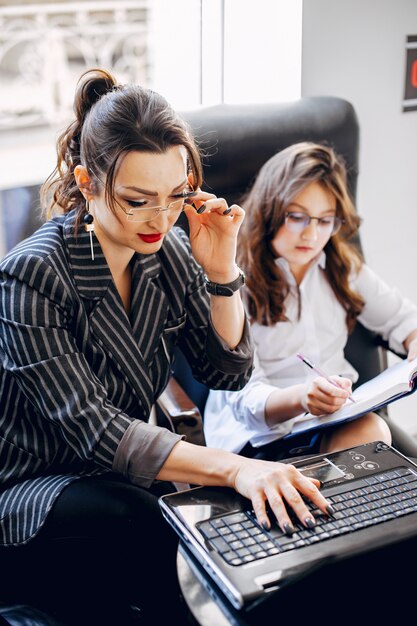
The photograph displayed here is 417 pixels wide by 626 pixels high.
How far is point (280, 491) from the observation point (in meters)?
1.05

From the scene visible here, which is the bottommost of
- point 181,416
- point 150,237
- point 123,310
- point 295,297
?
point 181,416

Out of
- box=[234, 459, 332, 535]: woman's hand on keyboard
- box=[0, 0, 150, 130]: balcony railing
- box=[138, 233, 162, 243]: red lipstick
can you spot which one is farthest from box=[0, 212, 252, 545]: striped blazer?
box=[0, 0, 150, 130]: balcony railing

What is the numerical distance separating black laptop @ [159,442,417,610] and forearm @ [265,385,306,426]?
31 centimetres

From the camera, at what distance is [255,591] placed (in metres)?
0.89

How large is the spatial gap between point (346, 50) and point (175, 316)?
116 centimetres

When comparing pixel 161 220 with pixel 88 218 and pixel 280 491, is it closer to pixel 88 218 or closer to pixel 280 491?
pixel 88 218

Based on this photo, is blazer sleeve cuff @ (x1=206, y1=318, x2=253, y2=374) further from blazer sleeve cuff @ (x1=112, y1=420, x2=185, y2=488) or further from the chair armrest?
blazer sleeve cuff @ (x1=112, y1=420, x2=185, y2=488)

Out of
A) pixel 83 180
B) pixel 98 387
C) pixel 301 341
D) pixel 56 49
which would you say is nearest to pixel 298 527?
pixel 98 387

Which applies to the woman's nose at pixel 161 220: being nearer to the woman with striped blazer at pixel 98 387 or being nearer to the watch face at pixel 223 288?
the woman with striped blazer at pixel 98 387

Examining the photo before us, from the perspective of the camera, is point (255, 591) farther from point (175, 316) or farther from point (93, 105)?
point (93, 105)

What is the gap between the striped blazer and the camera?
1182mm

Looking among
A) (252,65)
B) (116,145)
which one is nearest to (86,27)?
(252,65)

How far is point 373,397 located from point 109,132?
64 cm

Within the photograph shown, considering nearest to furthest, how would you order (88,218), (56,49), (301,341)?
(88,218), (301,341), (56,49)
